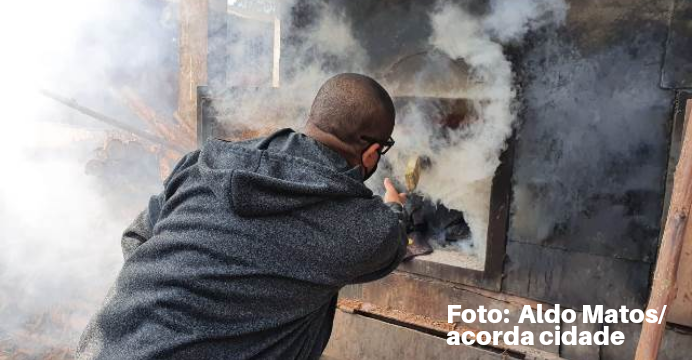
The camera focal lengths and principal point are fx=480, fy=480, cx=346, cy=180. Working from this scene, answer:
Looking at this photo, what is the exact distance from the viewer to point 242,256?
1.78 m

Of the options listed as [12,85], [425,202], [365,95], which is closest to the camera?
[365,95]

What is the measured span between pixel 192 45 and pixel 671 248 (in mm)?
7964

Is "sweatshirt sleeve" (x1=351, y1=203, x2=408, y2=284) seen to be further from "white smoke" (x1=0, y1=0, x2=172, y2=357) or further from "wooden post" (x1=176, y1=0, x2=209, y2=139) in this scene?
"wooden post" (x1=176, y1=0, x2=209, y2=139)

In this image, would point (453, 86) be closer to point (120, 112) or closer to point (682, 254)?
point (682, 254)

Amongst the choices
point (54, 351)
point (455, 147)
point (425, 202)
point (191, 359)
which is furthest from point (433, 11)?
point (54, 351)

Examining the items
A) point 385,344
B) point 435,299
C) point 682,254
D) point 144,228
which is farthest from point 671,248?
point 385,344

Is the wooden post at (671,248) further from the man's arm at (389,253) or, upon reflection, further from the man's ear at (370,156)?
the man's ear at (370,156)

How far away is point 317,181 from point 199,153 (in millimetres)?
630

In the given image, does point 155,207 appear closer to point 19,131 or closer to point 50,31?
point 50,31

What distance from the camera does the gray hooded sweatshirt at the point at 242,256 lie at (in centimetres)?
Result: 177

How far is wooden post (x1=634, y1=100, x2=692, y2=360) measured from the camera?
7.09 feet

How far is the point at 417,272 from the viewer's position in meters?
4.31

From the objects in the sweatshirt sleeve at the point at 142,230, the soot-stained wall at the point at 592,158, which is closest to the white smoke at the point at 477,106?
the soot-stained wall at the point at 592,158

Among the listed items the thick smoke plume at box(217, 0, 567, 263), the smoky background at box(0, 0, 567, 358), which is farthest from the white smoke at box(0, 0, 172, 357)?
the thick smoke plume at box(217, 0, 567, 263)
